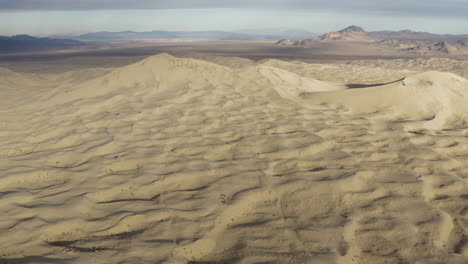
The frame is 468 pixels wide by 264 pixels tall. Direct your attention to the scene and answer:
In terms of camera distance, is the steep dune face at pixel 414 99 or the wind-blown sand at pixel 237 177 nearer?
the wind-blown sand at pixel 237 177

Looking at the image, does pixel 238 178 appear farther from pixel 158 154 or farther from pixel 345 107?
pixel 345 107

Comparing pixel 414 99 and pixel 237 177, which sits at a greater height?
pixel 414 99

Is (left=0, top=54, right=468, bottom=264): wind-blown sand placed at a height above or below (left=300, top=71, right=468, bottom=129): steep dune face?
below

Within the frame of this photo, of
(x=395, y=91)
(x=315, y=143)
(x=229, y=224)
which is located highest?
(x=395, y=91)

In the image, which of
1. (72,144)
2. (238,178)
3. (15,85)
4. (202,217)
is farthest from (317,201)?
(15,85)

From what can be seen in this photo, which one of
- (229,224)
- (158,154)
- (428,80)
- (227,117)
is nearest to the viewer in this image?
(229,224)

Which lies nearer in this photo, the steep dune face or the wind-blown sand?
the wind-blown sand

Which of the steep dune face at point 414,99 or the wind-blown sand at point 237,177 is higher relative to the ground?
→ the steep dune face at point 414,99

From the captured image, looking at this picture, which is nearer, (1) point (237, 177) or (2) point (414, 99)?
(1) point (237, 177)
